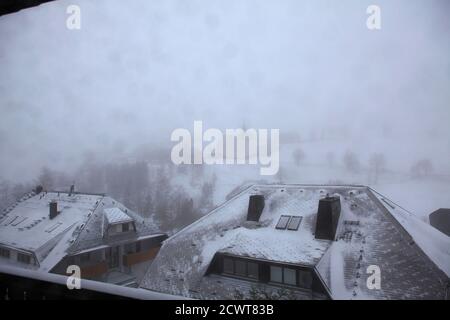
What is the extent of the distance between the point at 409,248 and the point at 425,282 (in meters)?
0.45

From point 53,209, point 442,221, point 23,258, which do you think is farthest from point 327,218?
point 53,209

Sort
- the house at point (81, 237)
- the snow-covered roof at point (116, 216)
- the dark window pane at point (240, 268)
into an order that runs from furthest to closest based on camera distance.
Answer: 1. the snow-covered roof at point (116, 216)
2. the house at point (81, 237)
3. the dark window pane at point (240, 268)

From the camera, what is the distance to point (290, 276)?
4094 mm

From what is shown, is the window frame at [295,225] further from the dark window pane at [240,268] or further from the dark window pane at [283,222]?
the dark window pane at [240,268]

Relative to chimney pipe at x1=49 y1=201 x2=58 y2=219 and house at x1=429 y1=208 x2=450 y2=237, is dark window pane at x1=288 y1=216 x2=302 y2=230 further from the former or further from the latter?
chimney pipe at x1=49 y1=201 x2=58 y2=219

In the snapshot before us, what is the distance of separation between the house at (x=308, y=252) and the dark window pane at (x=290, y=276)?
12 mm

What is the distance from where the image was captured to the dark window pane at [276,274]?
4148 mm

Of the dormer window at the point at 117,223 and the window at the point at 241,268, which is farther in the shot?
the dormer window at the point at 117,223

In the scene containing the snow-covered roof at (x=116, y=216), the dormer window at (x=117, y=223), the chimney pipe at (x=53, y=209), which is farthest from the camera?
the chimney pipe at (x=53, y=209)

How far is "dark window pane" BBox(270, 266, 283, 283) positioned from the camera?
4.15 m

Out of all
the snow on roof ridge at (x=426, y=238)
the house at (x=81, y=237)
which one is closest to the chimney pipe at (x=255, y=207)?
the snow on roof ridge at (x=426, y=238)

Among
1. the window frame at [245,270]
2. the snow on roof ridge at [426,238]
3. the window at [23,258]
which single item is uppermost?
the snow on roof ridge at [426,238]

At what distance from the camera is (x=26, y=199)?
8172 millimetres

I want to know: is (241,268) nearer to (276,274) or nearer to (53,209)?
(276,274)
